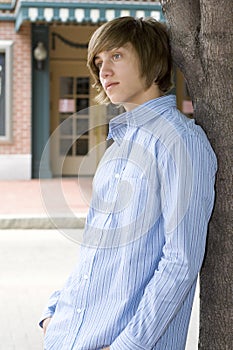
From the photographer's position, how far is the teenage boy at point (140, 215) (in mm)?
1972

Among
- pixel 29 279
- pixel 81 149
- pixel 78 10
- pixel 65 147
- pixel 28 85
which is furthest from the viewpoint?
pixel 81 149

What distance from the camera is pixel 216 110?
2.47m

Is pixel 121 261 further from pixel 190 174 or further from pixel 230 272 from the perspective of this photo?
pixel 230 272

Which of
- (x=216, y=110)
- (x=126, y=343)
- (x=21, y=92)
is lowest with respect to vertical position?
(x=21, y=92)

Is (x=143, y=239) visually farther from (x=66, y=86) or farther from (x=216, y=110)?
(x=66, y=86)

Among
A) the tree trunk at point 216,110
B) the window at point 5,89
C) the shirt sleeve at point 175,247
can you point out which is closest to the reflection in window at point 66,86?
the window at point 5,89

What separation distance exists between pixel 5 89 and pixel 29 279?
967 centimetres

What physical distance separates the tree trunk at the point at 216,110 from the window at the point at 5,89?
1446 centimetres

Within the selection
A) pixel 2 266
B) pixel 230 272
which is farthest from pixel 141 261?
pixel 2 266

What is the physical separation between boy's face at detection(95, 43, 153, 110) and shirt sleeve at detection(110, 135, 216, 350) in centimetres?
28

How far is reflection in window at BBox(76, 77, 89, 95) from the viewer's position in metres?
17.6

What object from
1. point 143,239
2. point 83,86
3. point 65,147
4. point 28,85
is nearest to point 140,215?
point 143,239

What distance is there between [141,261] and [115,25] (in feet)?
2.13

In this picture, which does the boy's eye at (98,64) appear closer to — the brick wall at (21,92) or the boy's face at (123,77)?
the boy's face at (123,77)
